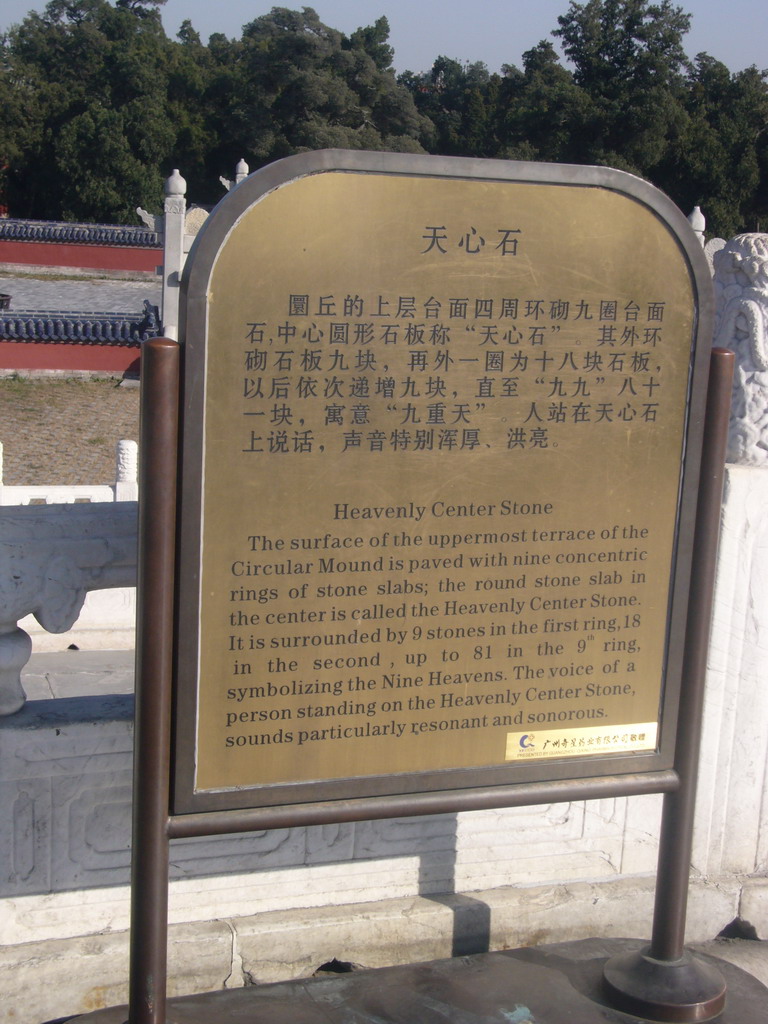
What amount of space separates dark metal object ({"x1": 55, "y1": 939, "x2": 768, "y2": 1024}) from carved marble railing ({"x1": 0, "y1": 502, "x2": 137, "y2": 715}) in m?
0.64

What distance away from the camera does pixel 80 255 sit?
21.3 metres

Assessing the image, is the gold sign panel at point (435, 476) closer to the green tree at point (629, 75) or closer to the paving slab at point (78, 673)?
the paving slab at point (78, 673)

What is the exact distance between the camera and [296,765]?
5.57 ft

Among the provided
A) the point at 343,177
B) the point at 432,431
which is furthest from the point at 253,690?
the point at 343,177

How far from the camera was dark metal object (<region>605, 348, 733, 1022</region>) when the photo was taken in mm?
1851

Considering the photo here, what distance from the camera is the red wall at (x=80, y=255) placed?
21.1m

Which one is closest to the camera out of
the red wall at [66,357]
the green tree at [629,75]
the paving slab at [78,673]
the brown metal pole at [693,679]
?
the brown metal pole at [693,679]

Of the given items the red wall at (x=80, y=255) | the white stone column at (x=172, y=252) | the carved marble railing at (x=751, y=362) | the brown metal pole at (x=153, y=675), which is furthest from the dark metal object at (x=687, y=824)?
the red wall at (x=80, y=255)

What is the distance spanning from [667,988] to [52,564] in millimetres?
1318

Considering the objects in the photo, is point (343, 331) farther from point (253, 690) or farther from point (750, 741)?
point (750, 741)

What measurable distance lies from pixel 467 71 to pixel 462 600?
4092 centimetres

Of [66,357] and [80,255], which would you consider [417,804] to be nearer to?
[66,357]

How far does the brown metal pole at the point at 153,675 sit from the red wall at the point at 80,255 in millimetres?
20481

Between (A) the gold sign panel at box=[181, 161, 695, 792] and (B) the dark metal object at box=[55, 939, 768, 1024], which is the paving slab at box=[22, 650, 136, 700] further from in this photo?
(A) the gold sign panel at box=[181, 161, 695, 792]
